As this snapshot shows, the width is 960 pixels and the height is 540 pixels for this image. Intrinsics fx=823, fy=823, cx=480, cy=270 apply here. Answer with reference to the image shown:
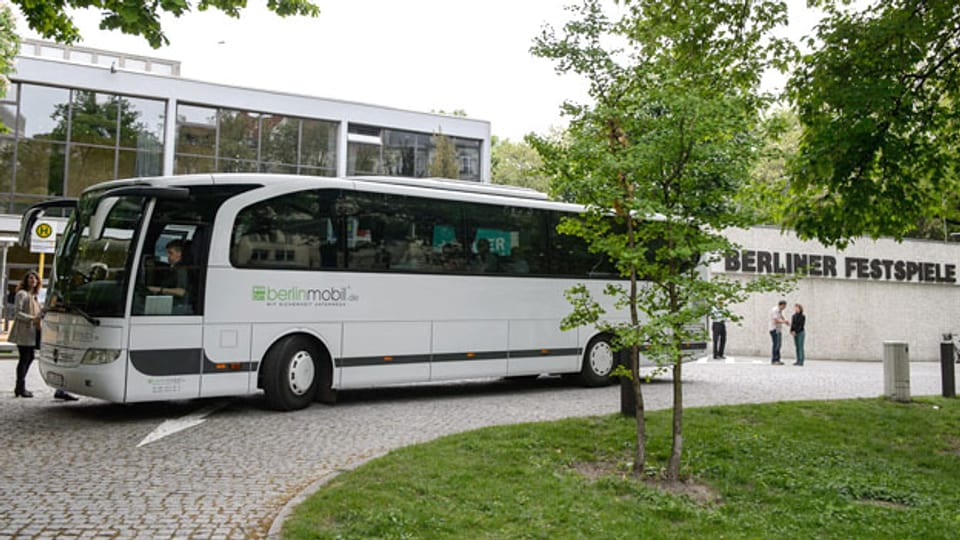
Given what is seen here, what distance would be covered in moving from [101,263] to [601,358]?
8.67 meters

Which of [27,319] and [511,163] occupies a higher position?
[511,163]

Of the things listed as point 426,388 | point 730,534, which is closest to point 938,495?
point 730,534

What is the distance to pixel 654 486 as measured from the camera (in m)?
6.84

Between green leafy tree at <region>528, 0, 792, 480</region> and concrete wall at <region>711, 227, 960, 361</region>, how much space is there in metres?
21.5

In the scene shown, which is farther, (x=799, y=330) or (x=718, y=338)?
(x=718, y=338)

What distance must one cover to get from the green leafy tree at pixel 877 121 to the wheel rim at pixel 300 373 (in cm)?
692

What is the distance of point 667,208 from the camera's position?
7184mm

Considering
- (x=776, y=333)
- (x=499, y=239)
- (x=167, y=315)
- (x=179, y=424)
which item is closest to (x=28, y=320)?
(x=167, y=315)

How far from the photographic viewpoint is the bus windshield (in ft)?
33.1

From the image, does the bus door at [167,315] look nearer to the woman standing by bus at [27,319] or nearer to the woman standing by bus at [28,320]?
the woman standing by bus at [28,320]

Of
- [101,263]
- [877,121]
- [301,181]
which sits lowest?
[101,263]

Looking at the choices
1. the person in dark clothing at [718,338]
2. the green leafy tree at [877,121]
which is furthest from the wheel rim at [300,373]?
the person in dark clothing at [718,338]

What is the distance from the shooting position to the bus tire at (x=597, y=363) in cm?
1497

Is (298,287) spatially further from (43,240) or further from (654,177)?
(43,240)
